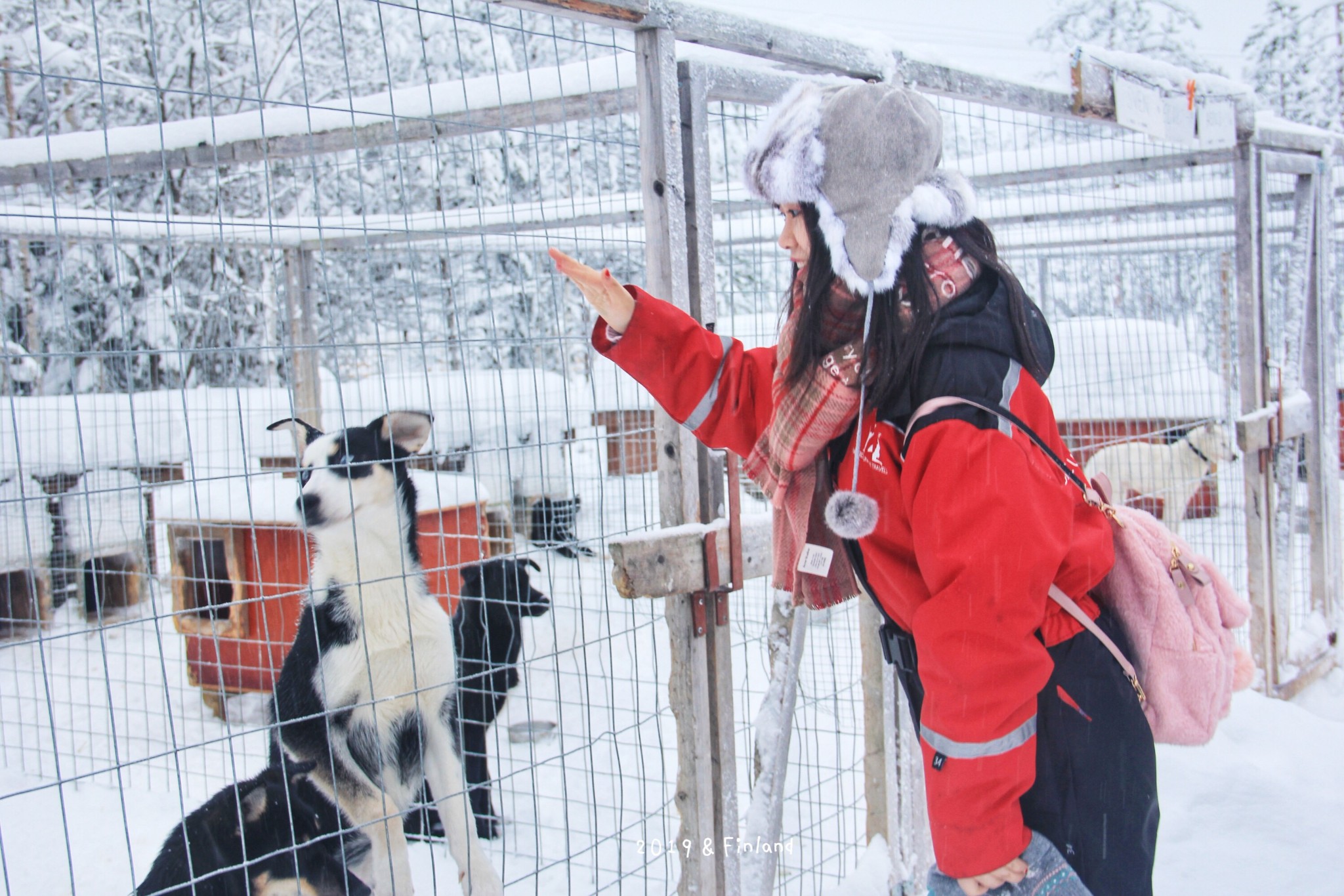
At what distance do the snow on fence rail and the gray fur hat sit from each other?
23.4 inches

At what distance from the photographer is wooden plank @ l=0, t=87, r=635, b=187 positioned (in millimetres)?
2684

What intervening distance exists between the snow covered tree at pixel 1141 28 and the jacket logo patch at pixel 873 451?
25649 millimetres

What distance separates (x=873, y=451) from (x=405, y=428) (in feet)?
4.58

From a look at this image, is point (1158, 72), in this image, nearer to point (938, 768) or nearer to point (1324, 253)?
point (1324, 253)

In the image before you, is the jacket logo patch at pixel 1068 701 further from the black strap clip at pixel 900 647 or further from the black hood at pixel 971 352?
the black hood at pixel 971 352

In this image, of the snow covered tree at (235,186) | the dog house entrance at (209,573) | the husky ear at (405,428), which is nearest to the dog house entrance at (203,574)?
the dog house entrance at (209,573)

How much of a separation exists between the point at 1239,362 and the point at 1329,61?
21770mm

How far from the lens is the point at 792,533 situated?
1948 millimetres

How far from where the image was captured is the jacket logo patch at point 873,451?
5.62 feet

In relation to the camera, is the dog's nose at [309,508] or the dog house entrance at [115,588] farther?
the dog house entrance at [115,588]

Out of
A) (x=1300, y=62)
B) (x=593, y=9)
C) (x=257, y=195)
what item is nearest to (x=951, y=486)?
(x=593, y=9)

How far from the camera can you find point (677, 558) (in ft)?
7.34

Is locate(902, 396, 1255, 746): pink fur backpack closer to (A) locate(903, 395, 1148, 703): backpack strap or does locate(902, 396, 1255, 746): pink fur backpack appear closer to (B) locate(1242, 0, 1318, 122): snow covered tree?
(A) locate(903, 395, 1148, 703): backpack strap

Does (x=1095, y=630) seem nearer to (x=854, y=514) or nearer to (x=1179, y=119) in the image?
(x=854, y=514)
